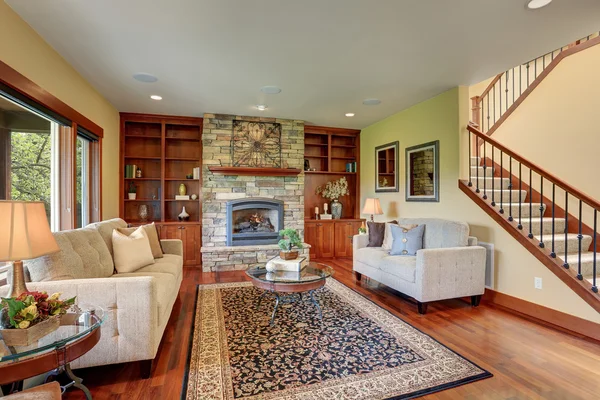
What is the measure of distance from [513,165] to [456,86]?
147cm

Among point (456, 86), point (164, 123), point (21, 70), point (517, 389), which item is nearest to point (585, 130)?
point (456, 86)

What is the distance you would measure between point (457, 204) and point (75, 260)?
4.13 meters

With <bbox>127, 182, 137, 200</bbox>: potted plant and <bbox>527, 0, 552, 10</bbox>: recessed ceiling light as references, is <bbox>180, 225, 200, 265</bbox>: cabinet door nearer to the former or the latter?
<bbox>127, 182, 137, 200</bbox>: potted plant

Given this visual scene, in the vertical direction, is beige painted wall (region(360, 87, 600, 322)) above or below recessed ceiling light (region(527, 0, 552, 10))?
below

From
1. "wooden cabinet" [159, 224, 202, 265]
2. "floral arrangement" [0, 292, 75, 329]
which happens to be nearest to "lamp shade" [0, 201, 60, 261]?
"floral arrangement" [0, 292, 75, 329]

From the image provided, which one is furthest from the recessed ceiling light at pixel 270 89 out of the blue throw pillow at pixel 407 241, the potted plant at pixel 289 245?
the blue throw pillow at pixel 407 241

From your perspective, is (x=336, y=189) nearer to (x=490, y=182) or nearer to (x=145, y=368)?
(x=490, y=182)

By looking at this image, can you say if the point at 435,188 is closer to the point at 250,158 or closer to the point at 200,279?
the point at 250,158

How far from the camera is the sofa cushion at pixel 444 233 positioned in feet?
11.5

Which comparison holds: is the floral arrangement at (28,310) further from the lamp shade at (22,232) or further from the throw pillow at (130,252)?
the throw pillow at (130,252)

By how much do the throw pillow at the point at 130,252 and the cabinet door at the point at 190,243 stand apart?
216 centimetres

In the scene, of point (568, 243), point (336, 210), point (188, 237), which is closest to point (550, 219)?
point (568, 243)

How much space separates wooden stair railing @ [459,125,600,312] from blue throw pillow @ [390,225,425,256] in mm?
813

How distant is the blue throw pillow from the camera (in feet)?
12.3
